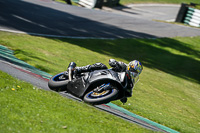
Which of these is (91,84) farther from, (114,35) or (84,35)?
(114,35)

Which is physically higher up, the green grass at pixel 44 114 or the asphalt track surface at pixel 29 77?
the green grass at pixel 44 114

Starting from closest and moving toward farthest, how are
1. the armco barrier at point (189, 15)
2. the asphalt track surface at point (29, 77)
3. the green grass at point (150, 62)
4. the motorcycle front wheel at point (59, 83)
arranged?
the motorcycle front wheel at point (59, 83), the asphalt track surface at point (29, 77), the green grass at point (150, 62), the armco barrier at point (189, 15)

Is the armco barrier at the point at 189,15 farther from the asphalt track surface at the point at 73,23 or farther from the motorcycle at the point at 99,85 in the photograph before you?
the motorcycle at the point at 99,85

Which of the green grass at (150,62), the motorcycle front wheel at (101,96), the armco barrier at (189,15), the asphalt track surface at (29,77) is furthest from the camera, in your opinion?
the armco barrier at (189,15)

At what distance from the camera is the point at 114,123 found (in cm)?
679

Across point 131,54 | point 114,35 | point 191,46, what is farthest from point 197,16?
point 131,54

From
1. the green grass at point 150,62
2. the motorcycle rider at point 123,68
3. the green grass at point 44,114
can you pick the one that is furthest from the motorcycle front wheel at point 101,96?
the green grass at point 150,62

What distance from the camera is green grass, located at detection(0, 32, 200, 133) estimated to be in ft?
35.1

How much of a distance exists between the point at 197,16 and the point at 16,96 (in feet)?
106

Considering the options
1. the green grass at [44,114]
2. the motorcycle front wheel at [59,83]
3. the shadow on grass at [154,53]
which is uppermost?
the green grass at [44,114]

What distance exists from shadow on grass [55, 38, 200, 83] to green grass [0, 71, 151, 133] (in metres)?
12.1

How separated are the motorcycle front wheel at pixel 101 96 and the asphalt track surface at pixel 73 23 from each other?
12.0 m

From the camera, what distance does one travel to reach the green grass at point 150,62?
10.7 metres

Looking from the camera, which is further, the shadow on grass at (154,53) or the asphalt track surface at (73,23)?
the asphalt track surface at (73,23)
